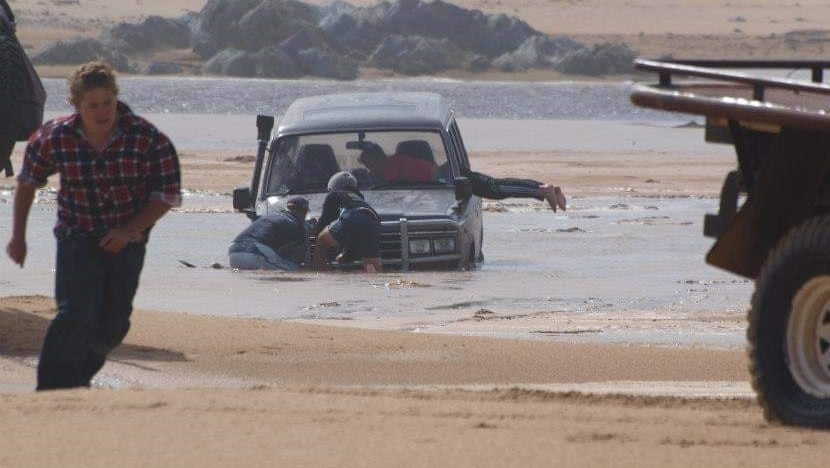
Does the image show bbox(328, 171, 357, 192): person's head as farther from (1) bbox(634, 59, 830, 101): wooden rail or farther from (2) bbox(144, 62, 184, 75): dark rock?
(2) bbox(144, 62, 184, 75): dark rock

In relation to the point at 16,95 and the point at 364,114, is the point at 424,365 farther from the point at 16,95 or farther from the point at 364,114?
the point at 364,114

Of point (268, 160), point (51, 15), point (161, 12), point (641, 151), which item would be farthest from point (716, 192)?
point (161, 12)

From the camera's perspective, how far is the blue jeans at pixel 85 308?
6.61 m

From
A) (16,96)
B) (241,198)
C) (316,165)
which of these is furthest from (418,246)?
(16,96)

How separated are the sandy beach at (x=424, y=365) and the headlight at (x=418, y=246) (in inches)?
7.8

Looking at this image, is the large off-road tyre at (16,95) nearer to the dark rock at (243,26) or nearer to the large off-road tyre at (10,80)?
the large off-road tyre at (10,80)

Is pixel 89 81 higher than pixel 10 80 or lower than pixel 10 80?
higher

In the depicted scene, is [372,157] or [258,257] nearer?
[258,257]

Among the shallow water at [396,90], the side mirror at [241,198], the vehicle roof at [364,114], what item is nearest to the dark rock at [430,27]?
the shallow water at [396,90]

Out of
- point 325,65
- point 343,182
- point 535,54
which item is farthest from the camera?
point 535,54

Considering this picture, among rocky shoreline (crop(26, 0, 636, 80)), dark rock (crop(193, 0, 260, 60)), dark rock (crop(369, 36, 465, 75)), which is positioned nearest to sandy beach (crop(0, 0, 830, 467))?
rocky shoreline (crop(26, 0, 636, 80))

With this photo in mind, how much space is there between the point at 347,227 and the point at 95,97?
6538 mm

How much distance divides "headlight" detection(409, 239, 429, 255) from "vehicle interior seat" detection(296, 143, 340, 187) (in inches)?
37.8

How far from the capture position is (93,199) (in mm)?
6641
